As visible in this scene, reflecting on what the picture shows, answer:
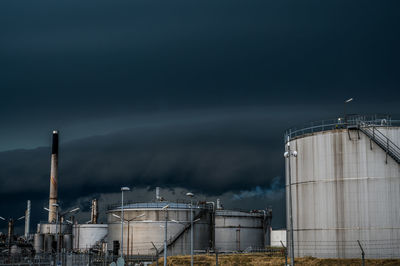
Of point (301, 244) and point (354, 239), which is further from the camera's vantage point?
point (301, 244)

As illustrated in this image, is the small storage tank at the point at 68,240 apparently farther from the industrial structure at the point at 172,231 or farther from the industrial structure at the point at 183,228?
the industrial structure at the point at 183,228

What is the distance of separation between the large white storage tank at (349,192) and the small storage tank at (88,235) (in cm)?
7330

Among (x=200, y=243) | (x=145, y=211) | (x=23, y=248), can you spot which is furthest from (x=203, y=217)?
(x=23, y=248)

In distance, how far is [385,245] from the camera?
46.0 metres

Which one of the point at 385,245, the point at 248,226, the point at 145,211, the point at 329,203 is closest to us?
the point at 385,245

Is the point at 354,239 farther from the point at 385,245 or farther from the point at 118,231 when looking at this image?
the point at 118,231

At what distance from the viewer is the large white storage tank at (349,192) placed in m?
46.6

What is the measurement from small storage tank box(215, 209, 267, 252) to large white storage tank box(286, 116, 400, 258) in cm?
4080

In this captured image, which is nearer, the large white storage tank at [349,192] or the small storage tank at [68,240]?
the large white storage tank at [349,192]

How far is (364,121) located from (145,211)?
43.9 metres

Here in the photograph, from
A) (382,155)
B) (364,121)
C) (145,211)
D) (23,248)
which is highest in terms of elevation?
(364,121)

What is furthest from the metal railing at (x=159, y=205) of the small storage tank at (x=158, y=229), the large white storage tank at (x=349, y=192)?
the large white storage tank at (x=349, y=192)

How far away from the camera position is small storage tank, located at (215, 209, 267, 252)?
301 feet

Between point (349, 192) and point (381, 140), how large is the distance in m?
5.76
